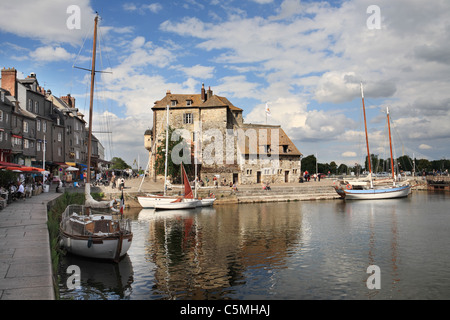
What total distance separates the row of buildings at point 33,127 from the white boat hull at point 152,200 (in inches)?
560

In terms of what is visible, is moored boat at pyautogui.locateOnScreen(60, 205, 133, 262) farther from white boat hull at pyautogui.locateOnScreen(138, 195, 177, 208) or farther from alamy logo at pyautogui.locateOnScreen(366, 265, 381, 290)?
white boat hull at pyautogui.locateOnScreen(138, 195, 177, 208)

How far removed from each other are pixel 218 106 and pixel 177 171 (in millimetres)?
13422

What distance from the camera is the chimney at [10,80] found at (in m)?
45.1

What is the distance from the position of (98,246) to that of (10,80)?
131 feet

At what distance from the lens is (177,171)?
50.8m

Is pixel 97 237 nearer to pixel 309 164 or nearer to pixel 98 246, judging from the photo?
pixel 98 246

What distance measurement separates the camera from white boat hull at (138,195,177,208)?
128 feet

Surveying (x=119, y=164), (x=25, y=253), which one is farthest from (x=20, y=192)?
(x=119, y=164)

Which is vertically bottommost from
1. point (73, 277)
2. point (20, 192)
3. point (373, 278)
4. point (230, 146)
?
point (373, 278)

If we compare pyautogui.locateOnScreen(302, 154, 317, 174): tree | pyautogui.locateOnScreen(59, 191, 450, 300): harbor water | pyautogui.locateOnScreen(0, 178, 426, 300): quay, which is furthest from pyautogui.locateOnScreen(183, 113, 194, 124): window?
pyautogui.locateOnScreen(302, 154, 317, 174): tree

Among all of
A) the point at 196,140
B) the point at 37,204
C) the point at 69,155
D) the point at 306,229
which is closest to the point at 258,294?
the point at 306,229

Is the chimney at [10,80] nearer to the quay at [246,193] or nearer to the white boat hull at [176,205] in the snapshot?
the quay at [246,193]

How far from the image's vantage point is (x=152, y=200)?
129ft
